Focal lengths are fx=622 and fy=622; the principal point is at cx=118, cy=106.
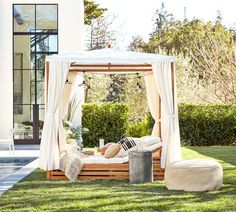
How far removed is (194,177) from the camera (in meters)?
9.41

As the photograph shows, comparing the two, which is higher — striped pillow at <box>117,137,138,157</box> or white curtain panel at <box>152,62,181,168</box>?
white curtain panel at <box>152,62,181,168</box>

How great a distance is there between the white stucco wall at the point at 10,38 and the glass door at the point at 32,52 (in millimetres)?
204

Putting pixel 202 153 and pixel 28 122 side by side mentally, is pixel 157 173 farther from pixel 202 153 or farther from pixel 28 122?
pixel 28 122

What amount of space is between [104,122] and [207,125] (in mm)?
3425

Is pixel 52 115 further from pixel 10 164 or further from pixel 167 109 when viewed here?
pixel 10 164

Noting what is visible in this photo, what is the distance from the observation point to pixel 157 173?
1132 centimetres

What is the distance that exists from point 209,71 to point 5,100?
31.5 ft

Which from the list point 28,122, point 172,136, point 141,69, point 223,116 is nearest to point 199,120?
point 223,116

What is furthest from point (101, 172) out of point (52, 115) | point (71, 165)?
point (52, 115)

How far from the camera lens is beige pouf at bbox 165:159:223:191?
30.8ft

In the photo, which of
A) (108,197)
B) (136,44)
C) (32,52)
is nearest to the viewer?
(108,197)

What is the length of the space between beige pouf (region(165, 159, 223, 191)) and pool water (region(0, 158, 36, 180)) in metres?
3.89

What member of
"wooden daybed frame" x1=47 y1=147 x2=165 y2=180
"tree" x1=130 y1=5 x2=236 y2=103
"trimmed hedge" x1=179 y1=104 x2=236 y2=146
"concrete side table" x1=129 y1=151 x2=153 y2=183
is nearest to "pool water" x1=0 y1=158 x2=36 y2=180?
"wooden daybed frame" x1=47 y1=147 x2=165 y2=180

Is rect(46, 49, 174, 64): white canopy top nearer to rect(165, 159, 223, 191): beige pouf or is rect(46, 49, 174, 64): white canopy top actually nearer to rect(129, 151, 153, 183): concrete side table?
rect(129, 151, 153, 183): concrete side table
